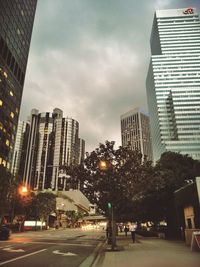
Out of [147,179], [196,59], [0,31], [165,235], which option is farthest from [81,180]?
[196,59]

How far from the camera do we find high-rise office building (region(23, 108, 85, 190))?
181 meters

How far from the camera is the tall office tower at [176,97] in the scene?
166m

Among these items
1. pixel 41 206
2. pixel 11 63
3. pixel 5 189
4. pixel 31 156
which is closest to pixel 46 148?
pixel 31 156

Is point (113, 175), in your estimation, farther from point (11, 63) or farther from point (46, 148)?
point (46, 148)

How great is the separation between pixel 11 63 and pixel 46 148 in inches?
3620

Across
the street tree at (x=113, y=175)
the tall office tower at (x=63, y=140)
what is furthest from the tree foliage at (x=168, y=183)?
the tall office tower at (x=63, y=140)

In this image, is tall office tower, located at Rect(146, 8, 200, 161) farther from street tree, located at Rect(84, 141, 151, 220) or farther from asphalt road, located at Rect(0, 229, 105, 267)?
asphalt road, located at Rect(0, 229, 105, 267)

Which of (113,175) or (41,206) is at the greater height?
(41,206)

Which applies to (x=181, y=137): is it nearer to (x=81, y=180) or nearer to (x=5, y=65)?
(x=5, y=65)

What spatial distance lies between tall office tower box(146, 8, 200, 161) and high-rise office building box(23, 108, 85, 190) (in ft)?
217

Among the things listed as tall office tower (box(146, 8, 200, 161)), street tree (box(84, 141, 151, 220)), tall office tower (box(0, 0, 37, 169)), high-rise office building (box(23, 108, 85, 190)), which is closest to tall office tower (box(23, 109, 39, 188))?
high-rise office building (box(23, 108, 85, 190))

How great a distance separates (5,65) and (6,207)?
234 feet

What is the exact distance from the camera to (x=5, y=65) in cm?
9638

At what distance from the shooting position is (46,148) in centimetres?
18412
